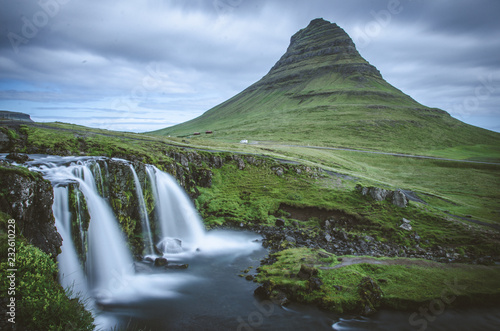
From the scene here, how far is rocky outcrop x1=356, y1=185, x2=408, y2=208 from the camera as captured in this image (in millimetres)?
32875

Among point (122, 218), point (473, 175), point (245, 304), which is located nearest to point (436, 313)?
point (245, 304)

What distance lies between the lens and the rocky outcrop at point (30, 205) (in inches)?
504

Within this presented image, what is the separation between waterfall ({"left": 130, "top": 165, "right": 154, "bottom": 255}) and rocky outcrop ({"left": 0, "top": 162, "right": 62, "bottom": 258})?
31.0ft

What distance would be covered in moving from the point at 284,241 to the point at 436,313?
43.2 ft

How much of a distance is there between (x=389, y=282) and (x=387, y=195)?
1874 centimetres

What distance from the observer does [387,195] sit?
34188 mm

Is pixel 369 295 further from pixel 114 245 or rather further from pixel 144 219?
pixel 144 219

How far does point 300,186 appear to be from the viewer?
129 feet

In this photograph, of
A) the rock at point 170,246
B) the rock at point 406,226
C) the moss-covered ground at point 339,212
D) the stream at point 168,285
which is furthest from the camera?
the rock at point 406,226

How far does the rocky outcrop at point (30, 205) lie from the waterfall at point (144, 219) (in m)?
9.45

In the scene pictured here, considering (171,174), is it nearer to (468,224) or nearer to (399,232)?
(399,232)

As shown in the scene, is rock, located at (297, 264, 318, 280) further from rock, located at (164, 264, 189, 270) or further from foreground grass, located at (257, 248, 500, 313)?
rock, located at (164, 264, 189, 270)

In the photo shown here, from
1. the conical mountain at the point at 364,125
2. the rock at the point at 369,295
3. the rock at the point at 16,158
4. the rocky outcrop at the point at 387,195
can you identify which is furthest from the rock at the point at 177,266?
the conical mountain at the point at 364,125

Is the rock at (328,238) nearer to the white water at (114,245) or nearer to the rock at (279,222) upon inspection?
the rock at (279,222)
